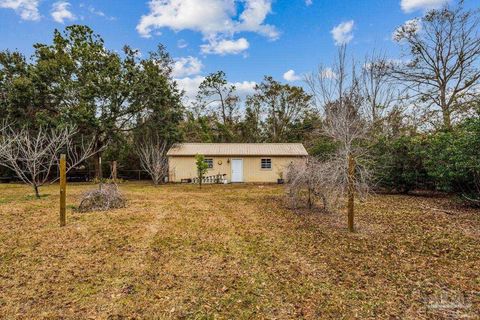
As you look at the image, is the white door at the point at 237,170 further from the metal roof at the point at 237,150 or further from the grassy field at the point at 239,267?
the grassy field at the point at 239,267

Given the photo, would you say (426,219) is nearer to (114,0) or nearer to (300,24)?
(300,24)

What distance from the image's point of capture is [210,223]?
7.58 meters

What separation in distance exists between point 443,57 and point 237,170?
560 inches

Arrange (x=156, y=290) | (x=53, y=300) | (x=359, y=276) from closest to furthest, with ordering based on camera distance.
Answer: (x=53, y=300), (x=156, y=290), (x=359, y=276)

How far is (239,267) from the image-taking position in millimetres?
4566

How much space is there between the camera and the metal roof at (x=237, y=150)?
19.8 metres

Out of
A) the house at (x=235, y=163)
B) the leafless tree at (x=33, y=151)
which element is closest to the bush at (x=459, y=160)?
the house at (x=235, y=163)

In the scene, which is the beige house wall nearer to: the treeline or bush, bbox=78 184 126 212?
the treeline

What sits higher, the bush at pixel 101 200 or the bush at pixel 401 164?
the bush at pixel 401 164

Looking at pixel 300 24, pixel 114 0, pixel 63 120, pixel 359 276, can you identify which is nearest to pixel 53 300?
pixel 359 276

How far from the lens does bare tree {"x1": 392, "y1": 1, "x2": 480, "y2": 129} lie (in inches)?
612

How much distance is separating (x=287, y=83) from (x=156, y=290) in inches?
1072

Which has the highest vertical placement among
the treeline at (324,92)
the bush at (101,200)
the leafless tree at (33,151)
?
the treeline at (324,92)

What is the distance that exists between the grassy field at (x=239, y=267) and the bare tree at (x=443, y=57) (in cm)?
1099
